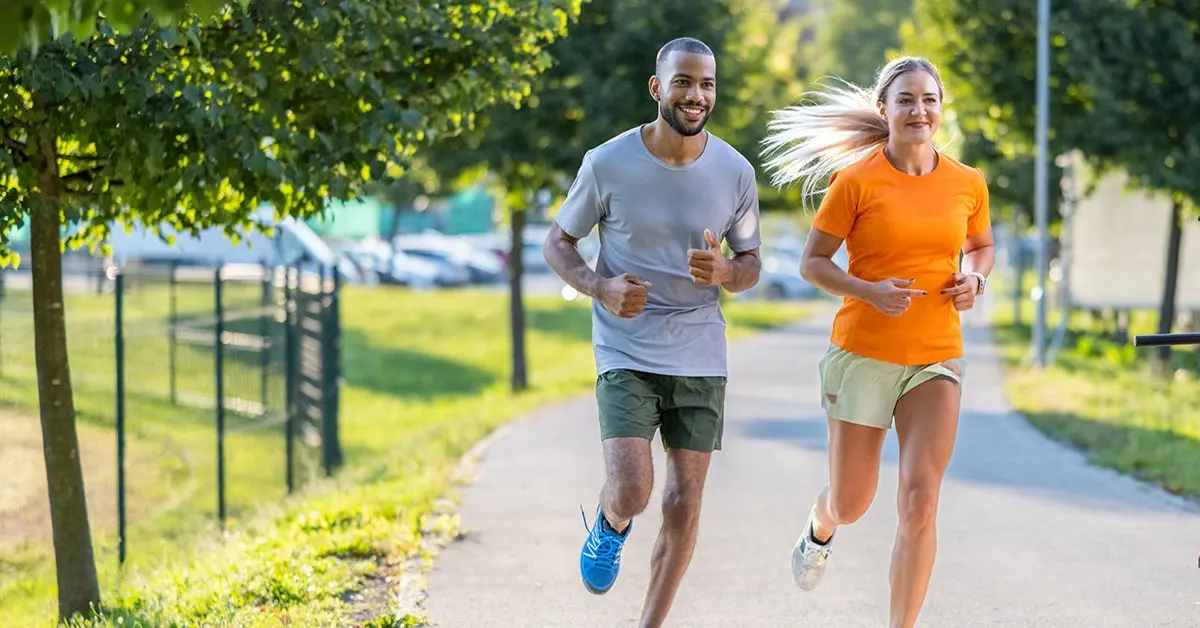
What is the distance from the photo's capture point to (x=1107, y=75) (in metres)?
17.5

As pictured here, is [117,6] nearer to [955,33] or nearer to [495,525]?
[495,525]

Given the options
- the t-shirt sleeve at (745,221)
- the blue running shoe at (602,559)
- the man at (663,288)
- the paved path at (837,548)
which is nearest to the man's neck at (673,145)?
the man at (663,288)

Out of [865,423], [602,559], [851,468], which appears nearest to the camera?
[602,559]

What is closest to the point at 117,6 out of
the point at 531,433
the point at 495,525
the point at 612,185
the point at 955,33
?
the point at 612,185

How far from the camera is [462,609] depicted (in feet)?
22.5

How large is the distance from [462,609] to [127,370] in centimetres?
895

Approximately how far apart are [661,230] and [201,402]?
11074 millimetres

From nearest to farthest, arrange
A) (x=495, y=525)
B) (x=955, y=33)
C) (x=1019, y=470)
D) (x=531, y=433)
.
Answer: (x=495, y=525), (x=1019, y=470), (x=531, y=433), (x=955, y=33)

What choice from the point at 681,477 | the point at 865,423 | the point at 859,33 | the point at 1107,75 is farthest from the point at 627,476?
the point at 859,33

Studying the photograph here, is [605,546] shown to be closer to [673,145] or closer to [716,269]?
[716,269]

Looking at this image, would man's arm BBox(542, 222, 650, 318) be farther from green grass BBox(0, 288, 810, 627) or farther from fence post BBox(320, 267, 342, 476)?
fence post BBox(320, 267, 342, 476)

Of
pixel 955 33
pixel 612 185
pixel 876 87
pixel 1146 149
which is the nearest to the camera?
pixel 612 185

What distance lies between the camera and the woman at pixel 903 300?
548 centimetres

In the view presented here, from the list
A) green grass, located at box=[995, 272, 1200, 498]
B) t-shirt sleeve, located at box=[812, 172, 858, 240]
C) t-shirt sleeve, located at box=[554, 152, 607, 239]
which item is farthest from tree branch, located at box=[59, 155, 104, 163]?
green grass, located at box=[995, 272, 1200, 498]
